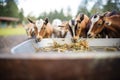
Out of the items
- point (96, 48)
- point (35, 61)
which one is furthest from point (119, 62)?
point (96, 48)

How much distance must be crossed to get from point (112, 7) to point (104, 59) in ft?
3.69

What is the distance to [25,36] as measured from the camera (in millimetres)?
1618

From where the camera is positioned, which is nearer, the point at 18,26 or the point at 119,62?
the point at 119,62

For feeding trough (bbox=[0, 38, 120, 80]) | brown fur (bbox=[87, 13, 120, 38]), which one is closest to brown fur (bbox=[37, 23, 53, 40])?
Answer: brown fur (bbox=[87, 13, 120, 38])

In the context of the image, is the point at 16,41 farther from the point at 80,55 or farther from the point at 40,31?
the point at 80,55

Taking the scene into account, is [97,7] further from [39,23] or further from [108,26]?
[39,23]

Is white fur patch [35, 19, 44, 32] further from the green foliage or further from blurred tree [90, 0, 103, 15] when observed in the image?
blurred tree [90, 0, 103, 15]

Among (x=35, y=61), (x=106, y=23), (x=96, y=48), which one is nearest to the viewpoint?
(x=35, y=61)

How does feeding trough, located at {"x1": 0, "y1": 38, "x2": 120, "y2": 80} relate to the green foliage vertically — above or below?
below

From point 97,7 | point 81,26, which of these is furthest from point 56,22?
point 97,7

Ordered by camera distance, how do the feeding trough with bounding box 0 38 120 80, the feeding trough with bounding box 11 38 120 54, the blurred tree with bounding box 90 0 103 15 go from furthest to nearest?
1. the blurred tree with bounding box 90 0 103 15
2. the feeding trough with bounding box 11 38 120 54
3. the feeding trough with bounding box 0 38 120 80

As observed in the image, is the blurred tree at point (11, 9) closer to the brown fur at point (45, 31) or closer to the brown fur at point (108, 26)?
the brown fur at point (45, 31)

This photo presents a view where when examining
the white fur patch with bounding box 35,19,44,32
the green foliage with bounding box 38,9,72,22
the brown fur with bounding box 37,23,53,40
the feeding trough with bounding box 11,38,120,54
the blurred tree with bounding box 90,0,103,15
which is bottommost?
the feeding trough with bounding box 11,38,120,54

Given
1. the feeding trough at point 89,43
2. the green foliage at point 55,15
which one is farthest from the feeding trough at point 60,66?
the green foliage at point 55,15
